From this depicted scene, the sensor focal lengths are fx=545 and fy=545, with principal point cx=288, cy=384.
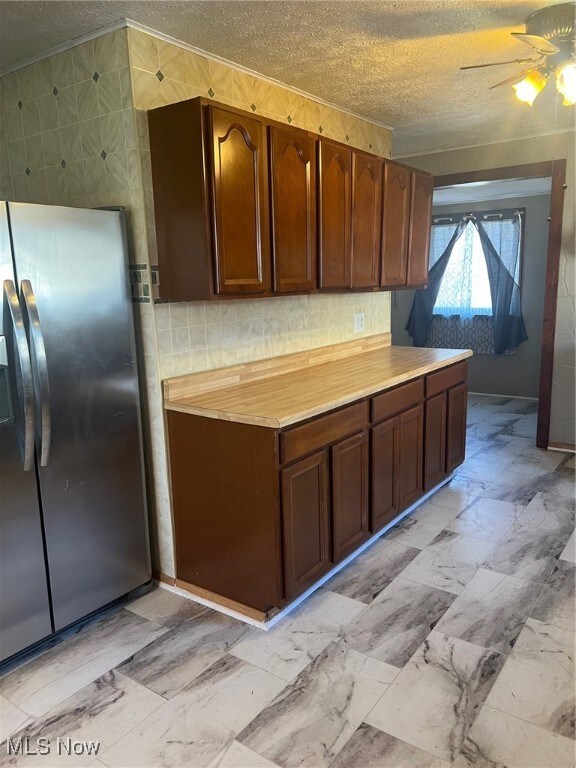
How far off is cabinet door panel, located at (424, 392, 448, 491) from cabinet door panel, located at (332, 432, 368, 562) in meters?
0.75

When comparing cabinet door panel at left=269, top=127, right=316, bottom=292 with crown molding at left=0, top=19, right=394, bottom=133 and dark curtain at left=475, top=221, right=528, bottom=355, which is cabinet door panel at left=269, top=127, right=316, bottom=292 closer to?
crown molding at left=0, top=19, right=394, bottom=133

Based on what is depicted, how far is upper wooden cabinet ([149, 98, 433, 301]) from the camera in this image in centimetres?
213

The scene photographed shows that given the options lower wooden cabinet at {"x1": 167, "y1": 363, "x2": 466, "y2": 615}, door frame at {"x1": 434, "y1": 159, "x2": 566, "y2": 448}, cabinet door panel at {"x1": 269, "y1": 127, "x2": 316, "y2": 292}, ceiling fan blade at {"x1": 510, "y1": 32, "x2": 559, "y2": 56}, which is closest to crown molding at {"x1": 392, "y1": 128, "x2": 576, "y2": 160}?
door frame at {"x1": 434, "y1": 159, "x2": 566, "y2": 448}

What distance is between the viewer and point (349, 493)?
2.59m

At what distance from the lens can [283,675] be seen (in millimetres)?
1986

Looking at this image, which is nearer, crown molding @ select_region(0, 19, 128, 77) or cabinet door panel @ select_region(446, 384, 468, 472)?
crown molding @ select_region(0, 19, 128, 77)

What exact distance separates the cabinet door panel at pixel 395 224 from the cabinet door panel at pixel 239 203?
3.66ft

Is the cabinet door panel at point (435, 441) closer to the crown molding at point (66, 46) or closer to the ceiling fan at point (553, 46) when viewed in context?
the ceiling fan at point (553, 46)

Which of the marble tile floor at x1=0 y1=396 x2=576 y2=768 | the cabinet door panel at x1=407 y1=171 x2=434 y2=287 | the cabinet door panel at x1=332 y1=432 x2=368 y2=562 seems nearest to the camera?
the marble tile floor at x1=0 y1=396 x2=576 y2=768

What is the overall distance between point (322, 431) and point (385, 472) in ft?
2.31

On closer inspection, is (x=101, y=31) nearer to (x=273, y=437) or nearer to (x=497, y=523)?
(x=273, y=437)

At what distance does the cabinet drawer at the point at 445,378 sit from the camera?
324cm

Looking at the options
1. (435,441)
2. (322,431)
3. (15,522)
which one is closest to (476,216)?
(435,441)

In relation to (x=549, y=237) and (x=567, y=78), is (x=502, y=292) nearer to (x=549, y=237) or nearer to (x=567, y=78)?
(x=549, y=237)
